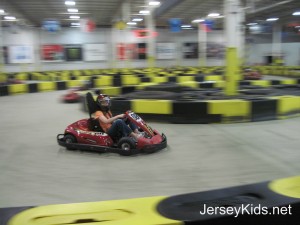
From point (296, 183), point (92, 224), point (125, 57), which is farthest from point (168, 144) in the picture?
point (125, 57)

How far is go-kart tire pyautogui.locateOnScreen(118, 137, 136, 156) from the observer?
3.44 meters

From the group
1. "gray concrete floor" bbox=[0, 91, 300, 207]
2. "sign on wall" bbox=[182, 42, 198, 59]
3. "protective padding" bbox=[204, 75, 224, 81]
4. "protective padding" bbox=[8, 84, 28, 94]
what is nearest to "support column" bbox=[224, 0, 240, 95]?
"gray concrete floor" bbox=[0, 91, 300, 207]

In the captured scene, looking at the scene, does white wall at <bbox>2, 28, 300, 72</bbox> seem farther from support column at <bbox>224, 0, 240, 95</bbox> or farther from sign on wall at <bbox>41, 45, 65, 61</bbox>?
support column at <bbox>224, 0, 240, 95</bbox>

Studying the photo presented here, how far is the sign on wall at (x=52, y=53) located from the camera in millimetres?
20891

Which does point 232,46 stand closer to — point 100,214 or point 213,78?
point 100,214

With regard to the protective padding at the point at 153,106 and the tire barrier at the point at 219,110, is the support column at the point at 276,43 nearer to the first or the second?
the tire barrier at the point at 219,110

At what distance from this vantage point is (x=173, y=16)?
19.3 m

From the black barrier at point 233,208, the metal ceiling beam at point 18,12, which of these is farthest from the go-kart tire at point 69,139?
the metal ceiling beam at point 18,12

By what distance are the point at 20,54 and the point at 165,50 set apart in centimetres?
1005

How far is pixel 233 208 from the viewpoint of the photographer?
58.9 inches

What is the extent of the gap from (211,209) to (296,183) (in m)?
0.64

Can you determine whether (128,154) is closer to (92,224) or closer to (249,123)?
(92,224)

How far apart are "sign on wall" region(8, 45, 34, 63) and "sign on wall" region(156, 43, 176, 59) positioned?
8.78 m

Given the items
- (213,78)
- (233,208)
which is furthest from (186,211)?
(213,78)
